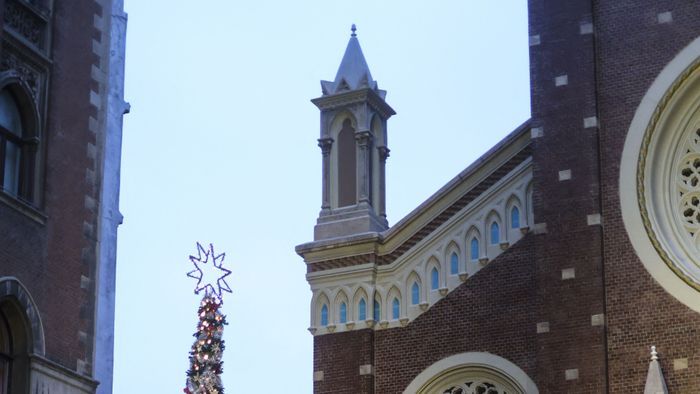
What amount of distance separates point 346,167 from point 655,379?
7815mm

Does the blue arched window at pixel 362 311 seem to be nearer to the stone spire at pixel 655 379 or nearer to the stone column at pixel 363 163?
the stone column at pixel 363 163

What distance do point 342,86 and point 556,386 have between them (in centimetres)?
763

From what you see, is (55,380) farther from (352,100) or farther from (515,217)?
(352,100)

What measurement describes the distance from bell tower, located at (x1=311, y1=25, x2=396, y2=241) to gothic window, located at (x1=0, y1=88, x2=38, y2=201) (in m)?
9.53

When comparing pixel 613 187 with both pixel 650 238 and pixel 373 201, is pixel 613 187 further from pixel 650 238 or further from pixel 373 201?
pixel 373 201

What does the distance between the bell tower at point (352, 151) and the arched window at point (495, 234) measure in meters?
2.40

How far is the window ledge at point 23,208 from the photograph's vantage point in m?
19.7

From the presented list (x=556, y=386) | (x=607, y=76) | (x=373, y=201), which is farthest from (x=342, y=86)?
(x=556, y=386)

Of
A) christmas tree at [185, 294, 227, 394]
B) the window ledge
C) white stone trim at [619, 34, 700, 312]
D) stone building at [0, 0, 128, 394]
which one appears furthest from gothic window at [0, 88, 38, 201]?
christmas tree at [185, 294, 227, 394]

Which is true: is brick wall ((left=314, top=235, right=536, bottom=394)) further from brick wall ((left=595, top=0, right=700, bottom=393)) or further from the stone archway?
the stone archway

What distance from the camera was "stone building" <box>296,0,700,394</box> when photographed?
25.4 metres

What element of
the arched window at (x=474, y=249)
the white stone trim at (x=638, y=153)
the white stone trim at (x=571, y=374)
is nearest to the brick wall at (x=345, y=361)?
the arched window at (x=474, y=249)

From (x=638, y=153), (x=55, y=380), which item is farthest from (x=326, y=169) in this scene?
(x=55, y=380)

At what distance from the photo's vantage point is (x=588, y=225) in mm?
26031
